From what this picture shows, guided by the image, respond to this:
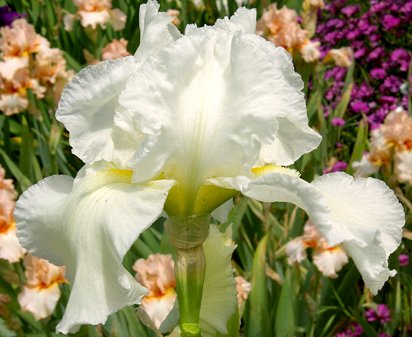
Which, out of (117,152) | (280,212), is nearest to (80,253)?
(117,152)

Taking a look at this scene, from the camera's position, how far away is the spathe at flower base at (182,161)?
891 mm

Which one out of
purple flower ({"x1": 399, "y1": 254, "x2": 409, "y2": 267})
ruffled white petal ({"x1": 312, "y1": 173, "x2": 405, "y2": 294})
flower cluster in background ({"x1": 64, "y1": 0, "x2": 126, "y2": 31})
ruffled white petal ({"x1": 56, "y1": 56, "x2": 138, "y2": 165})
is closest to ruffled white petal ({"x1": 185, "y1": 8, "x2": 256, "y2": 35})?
ruffled white petal ({"x1": 56, "y1": 56, "x2": 138, "y2": 165})

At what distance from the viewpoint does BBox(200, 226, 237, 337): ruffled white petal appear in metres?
1.08

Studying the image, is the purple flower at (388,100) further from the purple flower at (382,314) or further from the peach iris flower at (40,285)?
the peach iris flower at (40,285)

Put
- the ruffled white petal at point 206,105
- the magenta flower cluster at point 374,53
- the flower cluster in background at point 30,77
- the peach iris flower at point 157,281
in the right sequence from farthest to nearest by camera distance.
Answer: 1. the magenta flower cluster at point 374,53
2. the flower cluster in background at point 30,77
3. the peach iris flower at point 157,281
4. the ruffled white petal at point 206,105

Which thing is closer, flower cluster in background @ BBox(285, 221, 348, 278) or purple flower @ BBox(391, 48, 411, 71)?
flower cluster in background @ BBox(285, 221, 348, 278)

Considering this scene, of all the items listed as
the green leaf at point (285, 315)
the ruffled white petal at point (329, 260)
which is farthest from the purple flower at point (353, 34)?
the green leaf at point (285, 315)

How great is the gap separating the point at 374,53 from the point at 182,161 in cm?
329

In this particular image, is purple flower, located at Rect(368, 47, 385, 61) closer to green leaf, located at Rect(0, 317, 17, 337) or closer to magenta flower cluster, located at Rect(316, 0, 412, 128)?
magenta flower cluster, located at Rect(316, 0, 412, 128)

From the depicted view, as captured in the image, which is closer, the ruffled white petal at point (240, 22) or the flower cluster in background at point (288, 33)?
the ruffled white petal at point (240, 22)

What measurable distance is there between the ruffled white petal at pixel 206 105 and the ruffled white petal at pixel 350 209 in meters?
0.04

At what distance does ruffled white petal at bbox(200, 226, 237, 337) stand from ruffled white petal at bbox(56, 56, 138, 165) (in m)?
0.21

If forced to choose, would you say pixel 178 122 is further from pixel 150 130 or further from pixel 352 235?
pixel 352 235

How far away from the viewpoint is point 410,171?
215 centimetres
